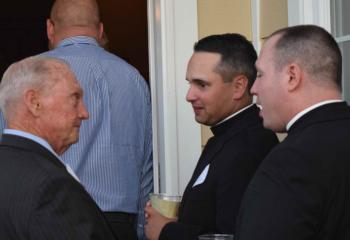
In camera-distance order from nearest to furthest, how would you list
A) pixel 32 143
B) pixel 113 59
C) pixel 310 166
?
1. pixel 310 166
2. pixel 32 143
3. pixel 113 59

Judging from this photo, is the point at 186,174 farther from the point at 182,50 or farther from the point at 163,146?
Result: the point at 182,50

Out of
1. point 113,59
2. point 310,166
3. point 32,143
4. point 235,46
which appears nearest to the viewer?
point 310,166

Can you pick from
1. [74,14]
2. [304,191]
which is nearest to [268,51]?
[304,191]

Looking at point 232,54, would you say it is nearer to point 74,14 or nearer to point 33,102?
point 33,102

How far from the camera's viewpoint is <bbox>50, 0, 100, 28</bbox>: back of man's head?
12.4 feet

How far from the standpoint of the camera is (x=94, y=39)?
3791 millimetres

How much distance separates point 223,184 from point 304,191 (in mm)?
665

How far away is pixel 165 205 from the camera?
2988mm

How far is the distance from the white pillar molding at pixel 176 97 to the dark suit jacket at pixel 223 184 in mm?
899

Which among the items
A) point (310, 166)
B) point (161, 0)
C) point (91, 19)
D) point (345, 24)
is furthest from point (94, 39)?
point (310, 166)

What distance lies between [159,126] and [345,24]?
105 centimetres

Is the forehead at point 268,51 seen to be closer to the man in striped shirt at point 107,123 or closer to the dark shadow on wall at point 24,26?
the man in striped shirt at point 107,123

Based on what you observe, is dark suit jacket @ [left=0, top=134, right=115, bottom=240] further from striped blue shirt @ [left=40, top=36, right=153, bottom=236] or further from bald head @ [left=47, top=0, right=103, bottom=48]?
bald head @ [left=47, top=0, right=103, bottom=48]

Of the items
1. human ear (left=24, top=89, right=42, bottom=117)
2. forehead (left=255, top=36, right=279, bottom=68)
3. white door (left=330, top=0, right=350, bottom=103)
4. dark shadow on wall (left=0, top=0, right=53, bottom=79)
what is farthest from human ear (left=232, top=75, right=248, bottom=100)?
dark shadow on wall (left=0, top=0, right=53, bottom=79)
